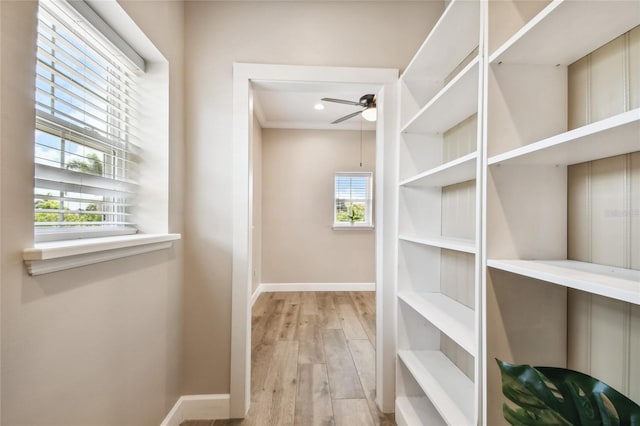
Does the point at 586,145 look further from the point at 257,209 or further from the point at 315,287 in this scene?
the point at 315,287

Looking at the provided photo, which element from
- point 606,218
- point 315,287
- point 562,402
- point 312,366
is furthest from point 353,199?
point 562,402

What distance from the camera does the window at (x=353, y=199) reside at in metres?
4.72

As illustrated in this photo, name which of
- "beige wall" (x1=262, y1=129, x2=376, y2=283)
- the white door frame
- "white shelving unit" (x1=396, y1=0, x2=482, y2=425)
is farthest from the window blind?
"white shelving unit" (x1=396, y1=0, x2=482, y2=425)

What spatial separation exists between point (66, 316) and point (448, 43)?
1.83m

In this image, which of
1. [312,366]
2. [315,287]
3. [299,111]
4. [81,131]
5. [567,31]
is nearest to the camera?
[567,31]

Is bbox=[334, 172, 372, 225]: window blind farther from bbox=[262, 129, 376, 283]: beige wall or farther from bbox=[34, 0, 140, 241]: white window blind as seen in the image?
bbox=[34, 0, 140, 241]: white window blind

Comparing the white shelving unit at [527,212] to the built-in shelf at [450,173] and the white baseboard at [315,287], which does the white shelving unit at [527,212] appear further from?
the white baseboard at [315,287]

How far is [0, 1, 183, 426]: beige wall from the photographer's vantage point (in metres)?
0.73

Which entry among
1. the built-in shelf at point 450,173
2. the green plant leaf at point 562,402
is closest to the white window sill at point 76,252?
the green plant leaf at point 562,402

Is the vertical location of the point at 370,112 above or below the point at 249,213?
above

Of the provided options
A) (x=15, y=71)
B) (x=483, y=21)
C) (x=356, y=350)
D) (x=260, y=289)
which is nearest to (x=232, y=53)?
(x=15, y=71)

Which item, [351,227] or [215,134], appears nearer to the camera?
[215,134]

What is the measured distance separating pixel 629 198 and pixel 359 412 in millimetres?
1721

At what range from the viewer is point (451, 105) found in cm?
134
